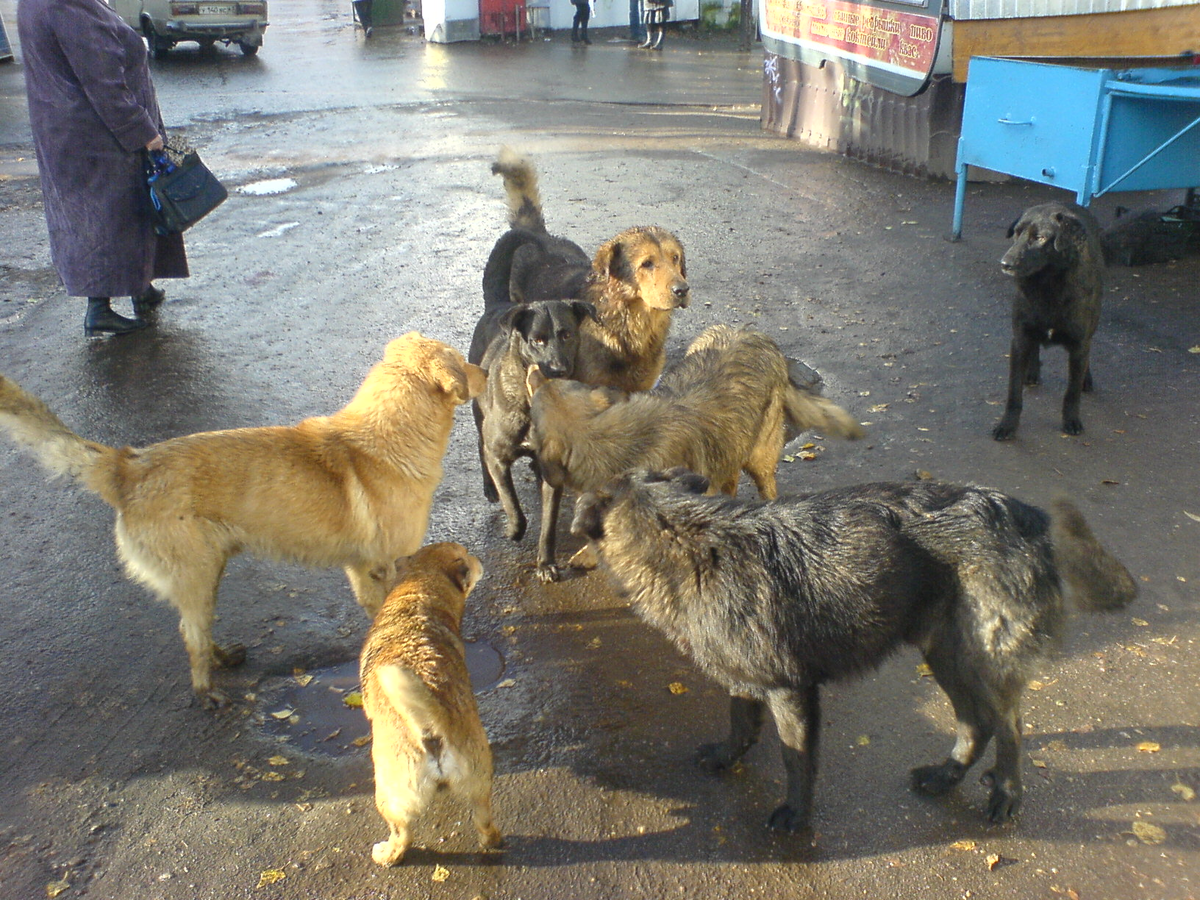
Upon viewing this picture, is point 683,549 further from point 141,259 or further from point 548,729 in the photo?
point 141,259

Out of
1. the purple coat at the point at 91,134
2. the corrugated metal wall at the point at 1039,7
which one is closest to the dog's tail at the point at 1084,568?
the purple coat at the point at 91,134

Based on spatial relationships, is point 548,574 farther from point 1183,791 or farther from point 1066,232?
point 1066,232

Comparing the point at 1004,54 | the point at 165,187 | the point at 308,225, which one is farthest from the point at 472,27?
the point at 165,187

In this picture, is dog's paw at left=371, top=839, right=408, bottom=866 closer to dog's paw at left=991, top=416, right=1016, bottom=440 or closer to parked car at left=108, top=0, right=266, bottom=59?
dog's paw at left=991, top=416, right=1016, bottom=440

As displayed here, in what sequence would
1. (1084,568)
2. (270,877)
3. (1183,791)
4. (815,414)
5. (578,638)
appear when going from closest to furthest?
1. (270,877)
2. (1084,568)
3. (1183,791)
4. (578,638)
5. (815,414)

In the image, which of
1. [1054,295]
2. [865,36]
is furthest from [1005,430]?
[865,36]

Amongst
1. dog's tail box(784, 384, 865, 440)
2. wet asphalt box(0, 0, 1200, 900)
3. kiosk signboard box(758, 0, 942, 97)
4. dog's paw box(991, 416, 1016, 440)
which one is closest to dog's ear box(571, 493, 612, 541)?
wet asphalt box(0, 0, 1200, 900)

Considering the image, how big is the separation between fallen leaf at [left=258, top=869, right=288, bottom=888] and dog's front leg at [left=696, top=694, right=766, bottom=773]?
1.59 metres

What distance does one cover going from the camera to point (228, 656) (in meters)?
4.24

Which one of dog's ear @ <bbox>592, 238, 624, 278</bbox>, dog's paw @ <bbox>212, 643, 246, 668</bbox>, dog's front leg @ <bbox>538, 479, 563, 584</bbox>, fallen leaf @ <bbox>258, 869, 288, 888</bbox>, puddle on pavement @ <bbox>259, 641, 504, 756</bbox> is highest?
dog's ear @ <bbox>592, 238, 624, 278</bbox>

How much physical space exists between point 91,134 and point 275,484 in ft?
16.6

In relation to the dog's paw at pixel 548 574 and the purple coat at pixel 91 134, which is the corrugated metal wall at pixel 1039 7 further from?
the dog's paw at pixel 548 574

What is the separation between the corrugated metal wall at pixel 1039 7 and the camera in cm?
927

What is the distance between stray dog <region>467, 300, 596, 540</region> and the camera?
5.18 m
